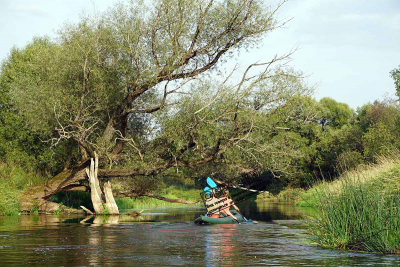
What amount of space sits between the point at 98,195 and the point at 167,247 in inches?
647

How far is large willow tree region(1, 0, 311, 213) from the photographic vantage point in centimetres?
2817

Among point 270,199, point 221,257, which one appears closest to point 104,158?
point 221,257

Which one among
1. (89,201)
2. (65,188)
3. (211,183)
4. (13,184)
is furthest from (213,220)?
(89,201)

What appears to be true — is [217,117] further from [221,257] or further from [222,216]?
[221,257]

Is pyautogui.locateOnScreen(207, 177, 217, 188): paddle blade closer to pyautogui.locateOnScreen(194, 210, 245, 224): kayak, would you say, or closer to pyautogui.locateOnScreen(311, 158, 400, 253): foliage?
pyautogui.locateOnScreen(194, 210, 245, 224): kayak

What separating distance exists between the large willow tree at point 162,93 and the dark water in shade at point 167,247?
837cm

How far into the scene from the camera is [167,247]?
14938 mm

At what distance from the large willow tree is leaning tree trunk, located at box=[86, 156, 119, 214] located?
0.86 m

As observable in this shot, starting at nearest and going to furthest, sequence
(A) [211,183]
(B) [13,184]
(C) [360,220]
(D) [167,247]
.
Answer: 1. (C) [360,220]
2. (D) [167,247]
3. (A) [211,183]
4. (B) [13,184]

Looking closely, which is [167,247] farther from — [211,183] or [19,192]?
[19,192]

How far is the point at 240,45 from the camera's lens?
1192 inches

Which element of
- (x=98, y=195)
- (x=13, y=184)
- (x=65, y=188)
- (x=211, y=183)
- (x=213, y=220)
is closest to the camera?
(x=213, y=220)

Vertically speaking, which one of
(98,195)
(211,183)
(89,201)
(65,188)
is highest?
(65,188)

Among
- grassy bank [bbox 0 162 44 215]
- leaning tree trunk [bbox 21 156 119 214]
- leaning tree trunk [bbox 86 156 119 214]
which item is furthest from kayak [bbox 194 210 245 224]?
grassy bank [bbox 0 162 44 215]
